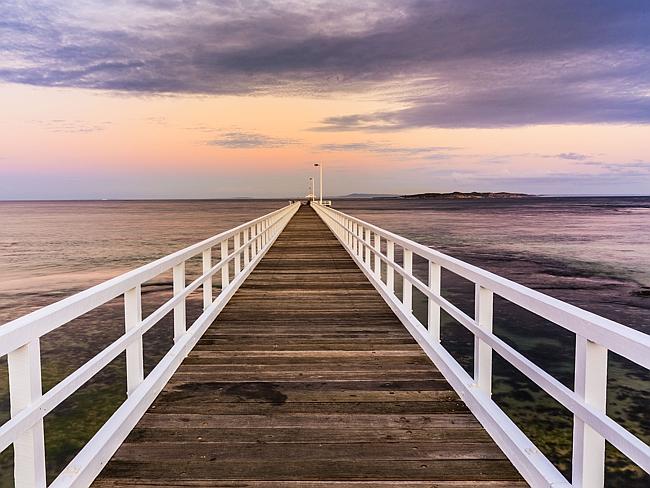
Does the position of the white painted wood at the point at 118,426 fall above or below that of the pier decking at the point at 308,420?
above

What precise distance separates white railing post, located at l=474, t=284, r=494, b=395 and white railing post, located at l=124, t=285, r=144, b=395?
2356 mm

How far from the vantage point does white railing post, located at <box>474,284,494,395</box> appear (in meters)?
3.76

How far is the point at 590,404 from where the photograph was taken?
2.38 m

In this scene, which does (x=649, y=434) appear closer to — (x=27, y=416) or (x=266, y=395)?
(x=266, y=395)

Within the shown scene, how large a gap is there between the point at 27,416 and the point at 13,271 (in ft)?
87.2

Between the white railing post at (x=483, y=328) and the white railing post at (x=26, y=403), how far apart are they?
2.63 metres

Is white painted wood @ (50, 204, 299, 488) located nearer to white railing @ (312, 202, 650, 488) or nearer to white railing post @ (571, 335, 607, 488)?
white railing @ (312, 202, 650, 488)

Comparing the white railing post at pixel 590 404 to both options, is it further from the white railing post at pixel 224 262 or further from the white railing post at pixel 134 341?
the white railing post at pixel 224 262

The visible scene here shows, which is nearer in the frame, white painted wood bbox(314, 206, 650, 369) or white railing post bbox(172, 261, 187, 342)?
white painted wood bbox(314, 206, 650, 369)

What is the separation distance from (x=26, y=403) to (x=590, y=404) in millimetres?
2484

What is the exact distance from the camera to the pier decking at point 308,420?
125 inches

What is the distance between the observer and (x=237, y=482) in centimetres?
308

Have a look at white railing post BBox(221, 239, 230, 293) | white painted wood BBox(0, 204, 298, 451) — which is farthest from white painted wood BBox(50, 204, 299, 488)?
white railing post BBox(221, 239, 230, 293)

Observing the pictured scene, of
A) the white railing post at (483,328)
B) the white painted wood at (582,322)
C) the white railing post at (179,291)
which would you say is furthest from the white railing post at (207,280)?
the white painted wood at (582,322)
